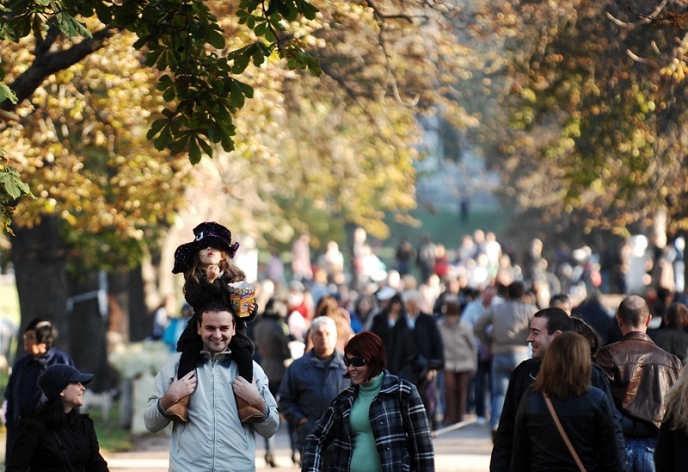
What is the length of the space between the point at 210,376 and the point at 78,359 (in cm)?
1659

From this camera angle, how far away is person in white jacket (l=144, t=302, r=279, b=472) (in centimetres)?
688

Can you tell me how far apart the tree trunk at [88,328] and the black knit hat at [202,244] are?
15.2 meters

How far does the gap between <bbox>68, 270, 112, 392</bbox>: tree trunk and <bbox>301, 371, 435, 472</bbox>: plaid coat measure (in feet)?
51.0

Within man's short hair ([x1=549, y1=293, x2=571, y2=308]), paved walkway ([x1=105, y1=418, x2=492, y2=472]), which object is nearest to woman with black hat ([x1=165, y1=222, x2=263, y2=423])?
man's short hair ([x1=549, y1=293, x2=571, y2=308])

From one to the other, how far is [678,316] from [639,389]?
2.76 m

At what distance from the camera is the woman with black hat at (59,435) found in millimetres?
7469

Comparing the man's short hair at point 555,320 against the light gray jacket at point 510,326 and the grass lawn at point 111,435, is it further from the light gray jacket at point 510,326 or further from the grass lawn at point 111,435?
the grass lawn at point 111,435

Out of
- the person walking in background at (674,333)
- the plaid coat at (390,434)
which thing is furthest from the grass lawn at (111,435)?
the plaid coat at (390,434)

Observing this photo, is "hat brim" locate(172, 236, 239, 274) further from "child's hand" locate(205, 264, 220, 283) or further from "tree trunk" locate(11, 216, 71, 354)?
"tree trunk" locate(11, 216, 71, 354)

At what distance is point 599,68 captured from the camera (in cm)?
1862

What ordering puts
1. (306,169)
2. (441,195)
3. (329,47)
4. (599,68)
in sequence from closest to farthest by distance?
(329,47), (599,68), (306,169), (441,195)

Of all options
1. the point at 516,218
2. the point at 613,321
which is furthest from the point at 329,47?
the point at 516,218

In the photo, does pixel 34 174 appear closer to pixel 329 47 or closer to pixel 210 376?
pixel 329 47

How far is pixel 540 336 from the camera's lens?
24.7 feet
